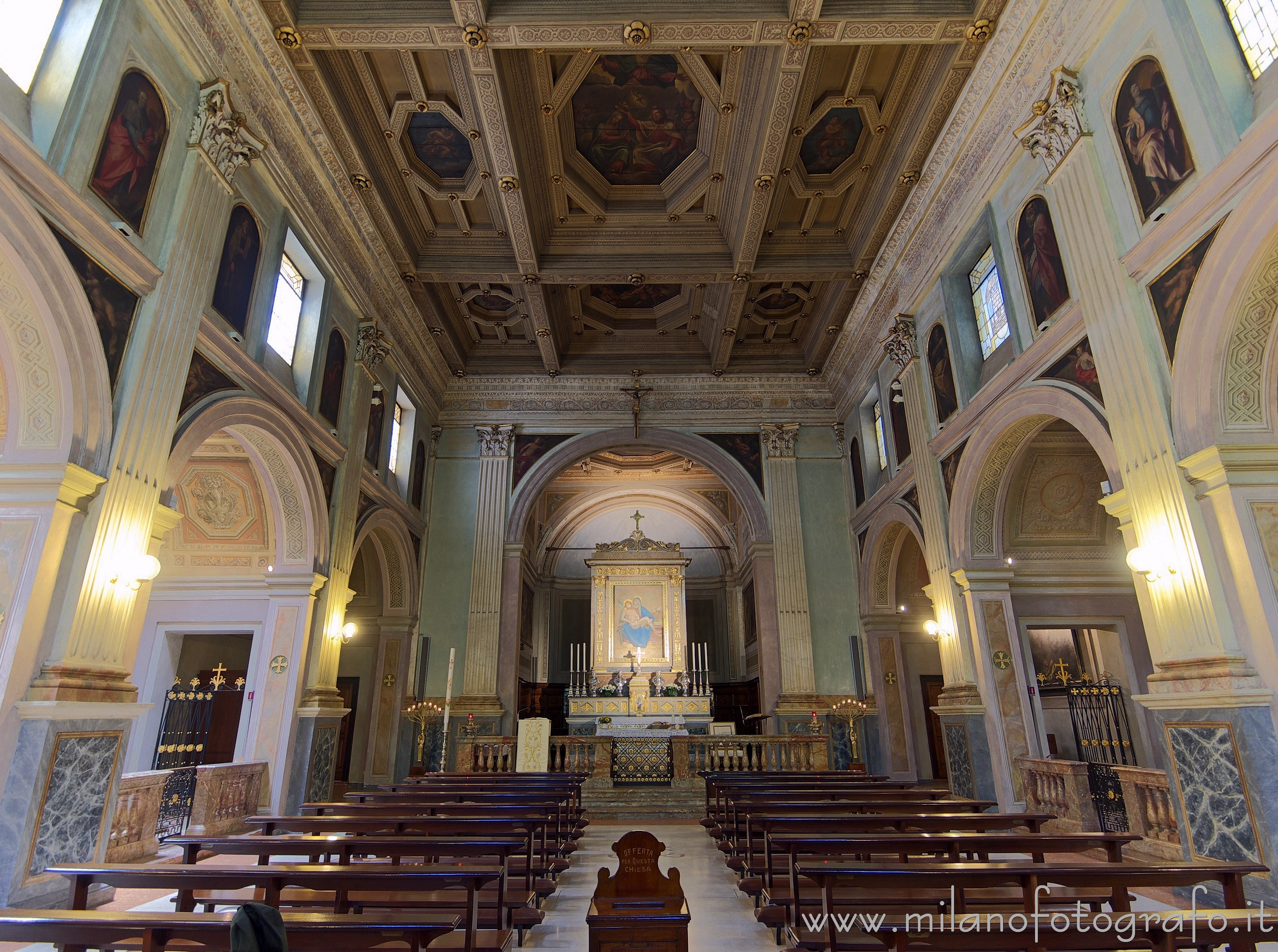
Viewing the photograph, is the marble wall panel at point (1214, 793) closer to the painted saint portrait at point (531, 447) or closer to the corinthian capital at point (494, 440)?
the painted saint portrait at point (531, 447)

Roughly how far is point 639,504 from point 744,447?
839cm

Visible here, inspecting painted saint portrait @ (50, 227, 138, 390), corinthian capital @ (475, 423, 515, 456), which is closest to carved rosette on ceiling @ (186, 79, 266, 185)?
painted saint portrait @ (50, 227, 138, 390)

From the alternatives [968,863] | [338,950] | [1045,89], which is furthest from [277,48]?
[968,863]

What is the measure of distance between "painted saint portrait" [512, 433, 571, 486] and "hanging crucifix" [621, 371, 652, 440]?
1.53 metres

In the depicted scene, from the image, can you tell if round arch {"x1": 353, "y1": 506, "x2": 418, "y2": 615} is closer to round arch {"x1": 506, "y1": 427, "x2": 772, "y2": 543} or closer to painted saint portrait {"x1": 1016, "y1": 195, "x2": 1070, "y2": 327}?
round arch {"x1": 506, "y1": 427, "x2": 772, "y2": 543}

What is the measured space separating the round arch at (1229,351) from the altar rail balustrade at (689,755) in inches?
333

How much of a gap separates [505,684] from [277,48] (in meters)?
11.4

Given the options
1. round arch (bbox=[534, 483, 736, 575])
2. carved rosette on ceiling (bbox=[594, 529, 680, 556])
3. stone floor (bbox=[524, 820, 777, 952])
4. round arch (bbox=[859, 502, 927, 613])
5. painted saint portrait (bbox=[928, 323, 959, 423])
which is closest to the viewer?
stone floor (bbox=[524, 820, 777, 952])

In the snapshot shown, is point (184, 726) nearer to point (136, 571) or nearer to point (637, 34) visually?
point (136, 571)

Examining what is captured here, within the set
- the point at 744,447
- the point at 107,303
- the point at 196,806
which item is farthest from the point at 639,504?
the point at 107,303

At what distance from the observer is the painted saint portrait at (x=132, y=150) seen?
6461mm

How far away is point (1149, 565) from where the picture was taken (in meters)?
6.57

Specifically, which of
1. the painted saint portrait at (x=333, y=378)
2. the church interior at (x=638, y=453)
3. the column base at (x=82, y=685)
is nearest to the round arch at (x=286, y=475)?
the church interior at (x=638, y=453)

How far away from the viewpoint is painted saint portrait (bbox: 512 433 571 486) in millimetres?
16844
